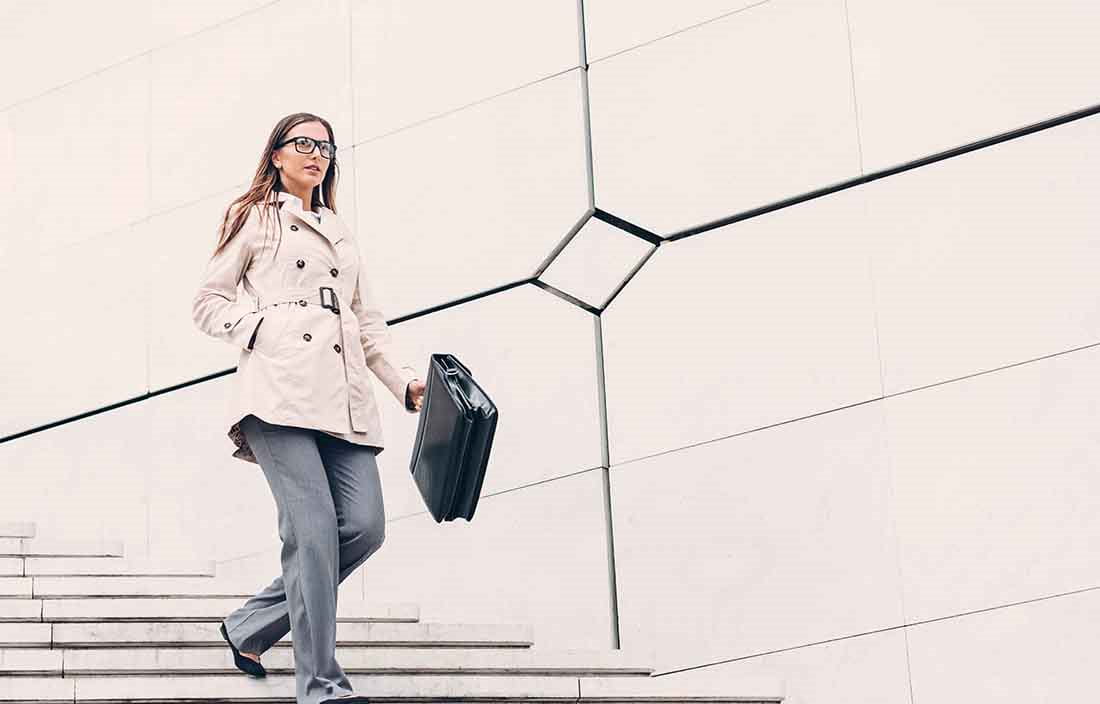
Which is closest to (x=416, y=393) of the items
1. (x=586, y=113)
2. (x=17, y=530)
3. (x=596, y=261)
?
(x=596, y=261)

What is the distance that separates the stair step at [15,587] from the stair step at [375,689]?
1.08 meters

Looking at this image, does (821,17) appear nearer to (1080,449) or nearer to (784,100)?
(784,100)

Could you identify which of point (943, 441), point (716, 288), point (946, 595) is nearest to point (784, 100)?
point (716, 288)

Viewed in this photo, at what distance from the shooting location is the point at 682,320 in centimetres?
632

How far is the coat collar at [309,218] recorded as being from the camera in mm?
4777

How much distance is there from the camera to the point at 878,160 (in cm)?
597

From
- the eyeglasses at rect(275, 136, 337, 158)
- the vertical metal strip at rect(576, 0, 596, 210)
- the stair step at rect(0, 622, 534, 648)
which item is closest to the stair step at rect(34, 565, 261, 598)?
the stair step at rect(0, 622, 534, 648)

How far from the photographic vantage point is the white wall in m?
5.47

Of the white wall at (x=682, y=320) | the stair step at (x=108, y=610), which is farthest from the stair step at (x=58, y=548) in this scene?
the stair step at (x=108, y=610)

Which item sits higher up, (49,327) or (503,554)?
(49,327)

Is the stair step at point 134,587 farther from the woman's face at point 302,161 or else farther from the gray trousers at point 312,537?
the woman's face at point 302,161

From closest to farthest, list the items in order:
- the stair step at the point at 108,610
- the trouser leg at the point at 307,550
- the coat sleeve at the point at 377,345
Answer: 1. the trouser leg at the point at 307,550
2. the coat sleeve at the point at 377,345
3. the stair step at the point at 108,610

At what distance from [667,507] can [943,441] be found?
3.50 feet

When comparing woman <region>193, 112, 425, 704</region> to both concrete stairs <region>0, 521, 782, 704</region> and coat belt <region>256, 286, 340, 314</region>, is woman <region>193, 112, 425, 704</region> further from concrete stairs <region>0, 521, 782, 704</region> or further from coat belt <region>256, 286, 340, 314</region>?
concrete stairs <region>0, 521, 782, 704</region>
